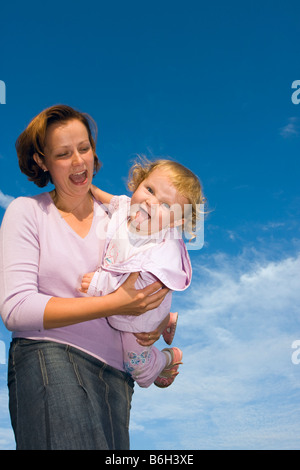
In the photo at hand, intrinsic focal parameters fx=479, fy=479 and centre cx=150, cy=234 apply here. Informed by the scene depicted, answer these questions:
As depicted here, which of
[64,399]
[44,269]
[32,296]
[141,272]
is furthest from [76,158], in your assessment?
[64,399]

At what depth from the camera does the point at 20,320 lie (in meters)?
3.30

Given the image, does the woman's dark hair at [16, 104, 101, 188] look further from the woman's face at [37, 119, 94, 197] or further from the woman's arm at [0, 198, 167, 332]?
the woman's arm at [0, 198, 167, 332]

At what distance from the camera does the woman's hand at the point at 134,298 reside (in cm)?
338

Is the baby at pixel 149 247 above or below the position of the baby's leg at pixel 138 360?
above

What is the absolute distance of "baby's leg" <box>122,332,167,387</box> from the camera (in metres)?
3.81

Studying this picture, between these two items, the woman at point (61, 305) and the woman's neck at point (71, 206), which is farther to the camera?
the woman's neck at point (71, 206)

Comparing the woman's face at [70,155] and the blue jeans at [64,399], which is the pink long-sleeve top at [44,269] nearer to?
the blue jeans at [64,399]

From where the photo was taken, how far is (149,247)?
3826 mm

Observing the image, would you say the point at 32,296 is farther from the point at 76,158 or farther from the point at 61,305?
the point at 76,158

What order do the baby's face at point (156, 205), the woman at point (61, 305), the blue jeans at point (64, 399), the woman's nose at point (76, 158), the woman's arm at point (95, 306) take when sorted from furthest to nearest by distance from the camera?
1. the baby's face at point (156, 205)
2. the woman's nose at point (76, 158)
3. the woman's arm at point (95, 306)
4. the woman at point (61, 305)
5. the blue jeans at point (64, 399)

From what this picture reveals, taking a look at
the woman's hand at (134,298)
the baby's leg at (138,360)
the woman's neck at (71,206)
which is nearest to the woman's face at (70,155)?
the woman's neck at (71,206)

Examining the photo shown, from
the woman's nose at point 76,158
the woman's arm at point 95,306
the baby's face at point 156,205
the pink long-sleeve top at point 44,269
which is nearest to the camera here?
the woman's arm at point 95,306

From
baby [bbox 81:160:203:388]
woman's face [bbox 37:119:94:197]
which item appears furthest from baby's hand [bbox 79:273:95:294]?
woman's face [bbox 37:119:94:197]
